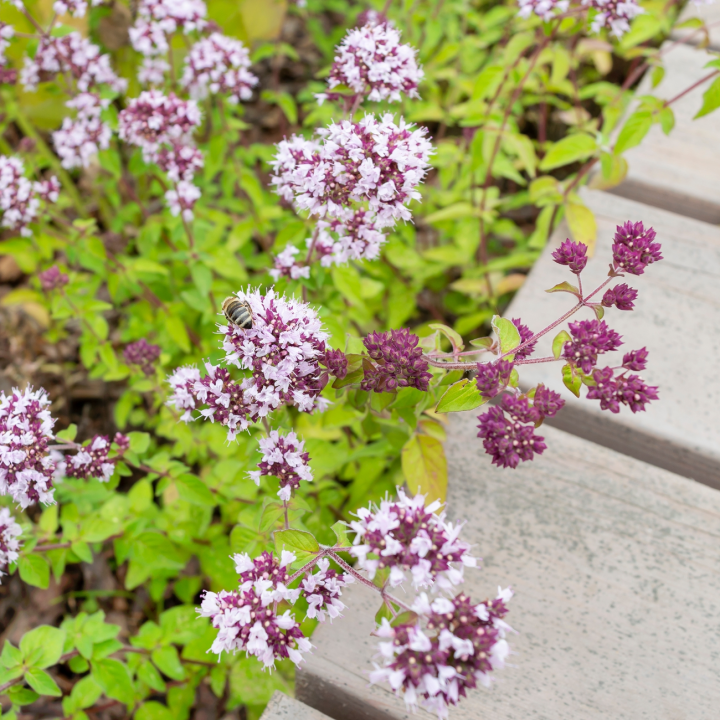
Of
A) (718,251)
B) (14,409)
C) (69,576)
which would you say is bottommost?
(69,576)

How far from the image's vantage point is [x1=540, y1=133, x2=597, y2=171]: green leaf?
276cm

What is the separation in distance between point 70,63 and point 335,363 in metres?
2.35

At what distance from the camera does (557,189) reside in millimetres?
3002

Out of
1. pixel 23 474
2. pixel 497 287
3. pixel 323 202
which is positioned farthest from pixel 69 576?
pixel 497 287

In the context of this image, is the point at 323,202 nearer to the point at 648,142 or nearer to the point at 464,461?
the point at 464,461

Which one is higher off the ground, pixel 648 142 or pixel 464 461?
pixel 648 142

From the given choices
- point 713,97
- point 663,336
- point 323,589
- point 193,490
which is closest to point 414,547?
point 323,589

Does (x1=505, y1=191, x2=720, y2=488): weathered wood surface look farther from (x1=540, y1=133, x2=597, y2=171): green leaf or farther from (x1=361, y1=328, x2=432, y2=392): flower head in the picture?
(x1=361, y1=328, x2=432, y2=392): flower head

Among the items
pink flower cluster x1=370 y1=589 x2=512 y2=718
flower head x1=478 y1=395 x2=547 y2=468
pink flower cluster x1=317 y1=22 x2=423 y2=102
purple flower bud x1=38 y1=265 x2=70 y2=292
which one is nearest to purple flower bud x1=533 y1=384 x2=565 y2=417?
flower head x1=478 y1=395 x2=547 y2=468

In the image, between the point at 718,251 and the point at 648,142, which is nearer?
the point at 718,251

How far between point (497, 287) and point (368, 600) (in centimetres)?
195

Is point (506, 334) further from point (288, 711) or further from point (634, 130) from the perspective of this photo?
point (634, 130)

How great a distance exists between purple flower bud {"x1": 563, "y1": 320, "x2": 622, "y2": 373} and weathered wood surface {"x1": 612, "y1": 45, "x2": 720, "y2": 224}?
2022 millimetres

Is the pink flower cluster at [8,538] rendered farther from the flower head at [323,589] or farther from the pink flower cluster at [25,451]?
the flower head at [323,589]
